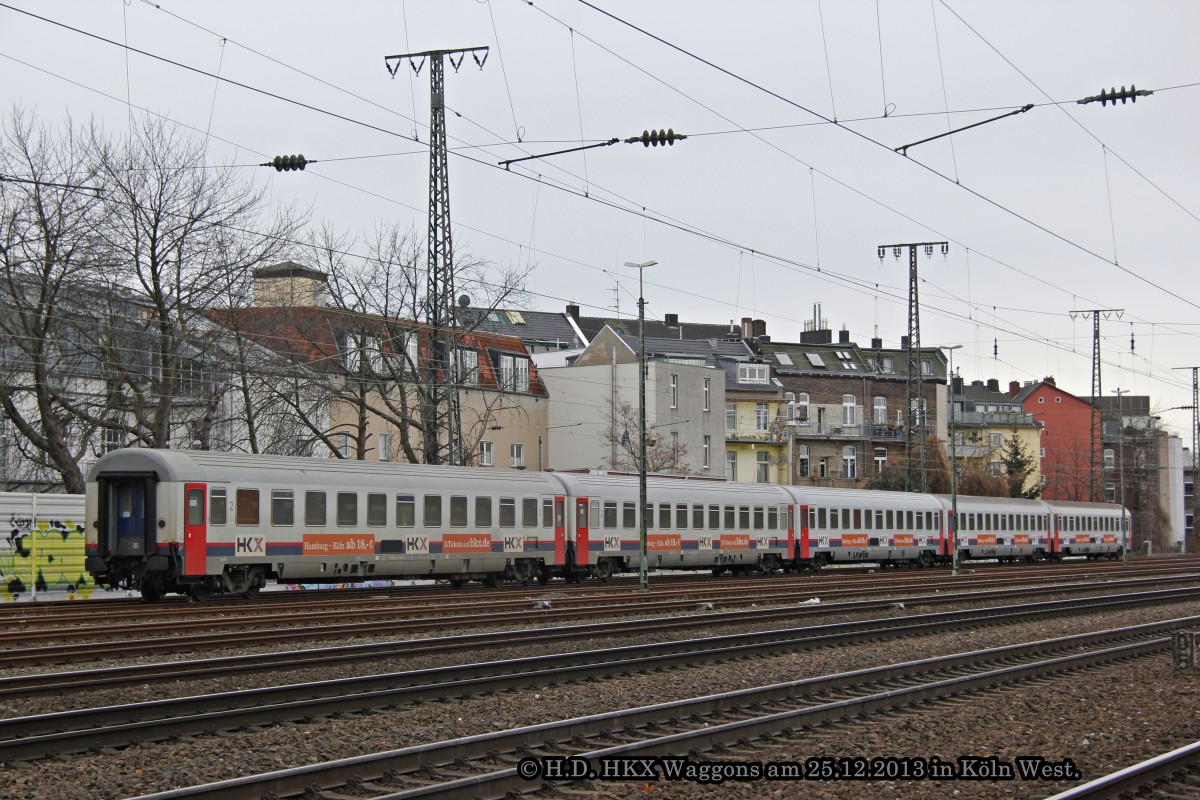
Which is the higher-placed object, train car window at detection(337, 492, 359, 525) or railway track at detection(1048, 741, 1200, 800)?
train car window at detection(337, 492, 359, 525)

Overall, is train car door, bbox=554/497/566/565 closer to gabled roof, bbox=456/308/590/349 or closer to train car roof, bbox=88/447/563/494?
train car roof, bbox=88/447/563/494

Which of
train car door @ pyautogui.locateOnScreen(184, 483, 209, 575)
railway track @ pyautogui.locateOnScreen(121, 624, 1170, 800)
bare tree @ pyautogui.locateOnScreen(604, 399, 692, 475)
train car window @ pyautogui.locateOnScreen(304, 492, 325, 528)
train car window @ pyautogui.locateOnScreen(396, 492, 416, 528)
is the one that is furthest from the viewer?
bare tree @ pyautogui.locateOnScreen(604, 399, 692, 475)

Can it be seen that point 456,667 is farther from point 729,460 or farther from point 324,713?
point 729,460

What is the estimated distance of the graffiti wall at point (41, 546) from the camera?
29844 mm

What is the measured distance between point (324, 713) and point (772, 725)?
4519 millimetres

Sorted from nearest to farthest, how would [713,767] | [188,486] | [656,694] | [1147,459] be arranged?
[713,767]
[656,694]
[188,486]
[1147,459]

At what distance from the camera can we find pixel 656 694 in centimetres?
1549

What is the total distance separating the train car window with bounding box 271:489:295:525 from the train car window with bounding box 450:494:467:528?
515cm

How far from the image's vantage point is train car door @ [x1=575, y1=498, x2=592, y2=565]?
3728 centimetres

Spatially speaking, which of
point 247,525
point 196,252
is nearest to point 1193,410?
point 196,252

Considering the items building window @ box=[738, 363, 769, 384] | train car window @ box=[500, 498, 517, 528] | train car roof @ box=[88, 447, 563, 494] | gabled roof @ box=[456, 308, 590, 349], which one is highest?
gabled roof @ box=[456, 308, 590, 349]

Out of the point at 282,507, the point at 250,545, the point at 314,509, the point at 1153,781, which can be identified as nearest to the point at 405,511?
the point at 314,509

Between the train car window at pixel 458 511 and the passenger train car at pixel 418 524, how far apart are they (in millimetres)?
38

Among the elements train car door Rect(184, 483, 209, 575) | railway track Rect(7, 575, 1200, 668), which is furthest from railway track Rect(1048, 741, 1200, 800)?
train car door Rect(184, 483, 209, 575)
